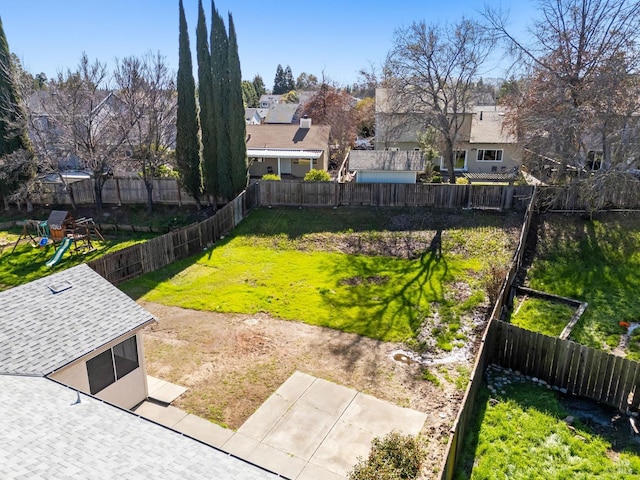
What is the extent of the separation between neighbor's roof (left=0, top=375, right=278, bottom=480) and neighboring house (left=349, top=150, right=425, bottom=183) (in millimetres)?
22141

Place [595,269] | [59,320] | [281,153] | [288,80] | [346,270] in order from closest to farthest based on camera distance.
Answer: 1. [59,320]
2. [595,269]
3. [346,270]
4. [281,153]
5. [288,80]

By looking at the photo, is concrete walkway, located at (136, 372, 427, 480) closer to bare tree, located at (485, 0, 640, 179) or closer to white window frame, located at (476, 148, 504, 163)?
bare tree, located at (485, 0, 640, 179)

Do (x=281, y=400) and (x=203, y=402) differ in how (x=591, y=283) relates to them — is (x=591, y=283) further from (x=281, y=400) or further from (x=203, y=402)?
(x=203, y=402)

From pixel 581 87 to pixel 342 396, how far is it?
1718 centimetres

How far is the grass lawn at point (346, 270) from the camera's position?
49.6ft

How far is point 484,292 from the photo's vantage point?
1588 cm

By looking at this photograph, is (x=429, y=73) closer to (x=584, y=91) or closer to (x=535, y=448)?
(x=584, y=91)

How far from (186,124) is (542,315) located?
20878 mm

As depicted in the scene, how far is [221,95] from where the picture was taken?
2505cm

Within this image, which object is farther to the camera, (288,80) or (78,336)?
(288,80)

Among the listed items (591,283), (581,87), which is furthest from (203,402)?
(581,87)

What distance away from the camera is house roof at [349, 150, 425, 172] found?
27.1m

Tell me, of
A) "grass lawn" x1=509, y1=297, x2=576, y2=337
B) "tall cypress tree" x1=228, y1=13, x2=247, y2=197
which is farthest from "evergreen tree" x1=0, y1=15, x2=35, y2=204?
"grass lawn" x1=509, y1=297, x2=576, y2=337

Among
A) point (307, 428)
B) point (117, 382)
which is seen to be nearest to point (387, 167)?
point (307, 428)
